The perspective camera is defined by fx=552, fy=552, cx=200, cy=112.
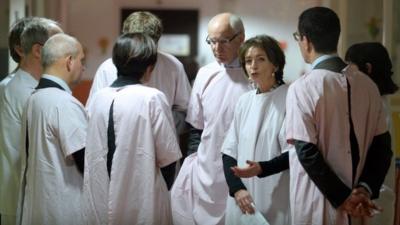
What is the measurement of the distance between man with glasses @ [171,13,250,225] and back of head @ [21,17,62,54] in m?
0.66

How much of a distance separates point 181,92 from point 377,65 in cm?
87

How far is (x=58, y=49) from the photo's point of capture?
201 cm

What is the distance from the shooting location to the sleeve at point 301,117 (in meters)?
1.68

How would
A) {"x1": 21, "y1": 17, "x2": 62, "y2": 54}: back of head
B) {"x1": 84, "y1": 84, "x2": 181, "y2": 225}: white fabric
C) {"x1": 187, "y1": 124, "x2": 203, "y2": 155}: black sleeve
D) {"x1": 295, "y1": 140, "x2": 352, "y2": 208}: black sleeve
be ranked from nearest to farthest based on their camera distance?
1. {"x1": 295, "y1": 140, "x2": 352, "y2": 208}: black sleeve
2. {"x1": 84, "y1": 84, "x2": 181, "y2": 225}: white fabric
3. {"x1": 21, "y1": 17, "x2": 62, "y2": 54}: back of head
4. {"x1": 187, "y1": 124, "x2": 203, "y2": 155}: black sleeve

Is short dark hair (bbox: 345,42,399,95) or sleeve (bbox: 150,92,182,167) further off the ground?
short dark hair (bbox: 345,42,399,95)

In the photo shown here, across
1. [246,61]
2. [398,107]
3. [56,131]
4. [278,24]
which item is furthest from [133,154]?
[278,24]

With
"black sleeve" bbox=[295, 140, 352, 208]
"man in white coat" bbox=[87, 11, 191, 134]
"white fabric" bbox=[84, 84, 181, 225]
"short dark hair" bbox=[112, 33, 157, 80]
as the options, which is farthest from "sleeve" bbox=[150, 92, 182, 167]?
"man in white coat" bbox=[87, 11, 191, 134]

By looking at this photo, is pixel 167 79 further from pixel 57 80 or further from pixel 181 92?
pixel 57 80

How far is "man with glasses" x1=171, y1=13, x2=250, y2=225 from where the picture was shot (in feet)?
7.61

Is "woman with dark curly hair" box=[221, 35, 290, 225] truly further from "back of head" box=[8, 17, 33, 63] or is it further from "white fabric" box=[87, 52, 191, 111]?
"back of head" box=[8, 17, 33, 63]

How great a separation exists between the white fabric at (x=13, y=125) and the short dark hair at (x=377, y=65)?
4.27 feet

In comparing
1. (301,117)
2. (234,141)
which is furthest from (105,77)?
(301,117)

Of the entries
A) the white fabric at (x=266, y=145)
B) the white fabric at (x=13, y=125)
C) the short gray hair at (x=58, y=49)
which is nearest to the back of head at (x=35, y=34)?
the white fabric at (x=13, y=125)

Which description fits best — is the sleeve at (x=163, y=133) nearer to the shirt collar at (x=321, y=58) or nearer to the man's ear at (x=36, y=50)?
the shirt collar at (x=321, y=58)
